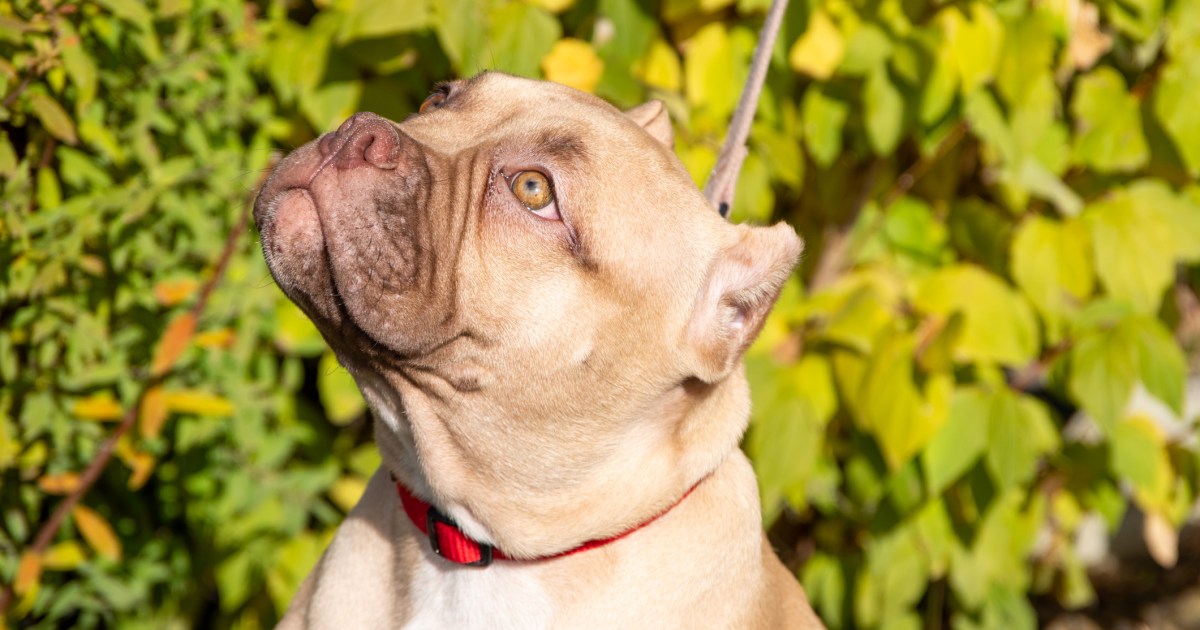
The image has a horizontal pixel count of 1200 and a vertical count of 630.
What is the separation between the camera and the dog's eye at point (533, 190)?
2.78m

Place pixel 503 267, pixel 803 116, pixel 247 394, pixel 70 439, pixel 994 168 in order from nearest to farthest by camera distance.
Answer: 1. pixel 503 267
2. pixel 70 439
3. pixel 247 394
4. pixel 803 116
5. pixel 994 168

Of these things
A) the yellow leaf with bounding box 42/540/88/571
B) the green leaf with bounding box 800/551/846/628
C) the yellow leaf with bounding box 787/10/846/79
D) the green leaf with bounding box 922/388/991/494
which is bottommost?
the green leaf with bounding box 800/551/846/628

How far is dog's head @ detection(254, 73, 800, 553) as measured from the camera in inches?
104

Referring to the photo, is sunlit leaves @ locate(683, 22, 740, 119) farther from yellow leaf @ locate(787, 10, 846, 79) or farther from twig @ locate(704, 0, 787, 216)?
twig @ locate(704, 0, 787, 216)

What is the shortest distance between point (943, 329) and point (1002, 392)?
1.21 feet

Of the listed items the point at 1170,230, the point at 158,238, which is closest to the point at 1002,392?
the point at 1170,230

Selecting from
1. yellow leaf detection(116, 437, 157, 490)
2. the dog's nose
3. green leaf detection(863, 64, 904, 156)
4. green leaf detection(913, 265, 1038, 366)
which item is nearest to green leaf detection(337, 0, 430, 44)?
the dog's nose

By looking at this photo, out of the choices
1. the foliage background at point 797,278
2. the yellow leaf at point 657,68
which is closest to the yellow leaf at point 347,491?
the foliage background at point 797,278

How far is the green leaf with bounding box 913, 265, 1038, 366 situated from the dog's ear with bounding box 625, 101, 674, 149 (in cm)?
134

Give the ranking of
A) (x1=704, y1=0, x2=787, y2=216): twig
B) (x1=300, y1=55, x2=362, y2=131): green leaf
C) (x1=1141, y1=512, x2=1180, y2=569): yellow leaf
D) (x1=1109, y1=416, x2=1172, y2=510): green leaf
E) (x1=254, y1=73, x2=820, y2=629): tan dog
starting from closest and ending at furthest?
(x1=254, y1=73, x2=820, y2=629): tan dog, (x1=704, y1=0, x2=787, y2=216): twig, (x1=300, y1=55, x2=362, y2=131): green leaf, (x1=1109, y1=416, x2=1172, y2=510): green leaf, (x1=1141, y1=512, x2=1180, y2=569): yellow leaf

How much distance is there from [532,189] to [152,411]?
1529 mm

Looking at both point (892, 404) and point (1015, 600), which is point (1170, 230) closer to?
point (892, 404)

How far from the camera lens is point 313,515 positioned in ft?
16.0

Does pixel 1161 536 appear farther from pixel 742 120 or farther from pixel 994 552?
pixel 742 120
